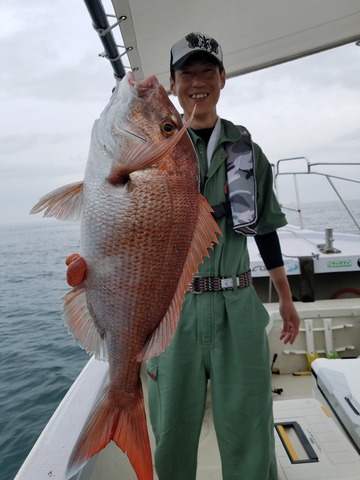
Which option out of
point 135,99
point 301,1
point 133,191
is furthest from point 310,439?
point 301,1

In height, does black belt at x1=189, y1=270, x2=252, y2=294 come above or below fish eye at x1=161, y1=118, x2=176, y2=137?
below

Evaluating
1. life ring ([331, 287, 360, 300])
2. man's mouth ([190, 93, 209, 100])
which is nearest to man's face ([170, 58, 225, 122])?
man's mouth ([190, 93, 209, 100])

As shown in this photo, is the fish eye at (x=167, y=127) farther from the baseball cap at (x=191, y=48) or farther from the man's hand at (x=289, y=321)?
the man's hand at (x=289, y=321)

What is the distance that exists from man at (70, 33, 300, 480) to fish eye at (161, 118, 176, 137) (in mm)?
566

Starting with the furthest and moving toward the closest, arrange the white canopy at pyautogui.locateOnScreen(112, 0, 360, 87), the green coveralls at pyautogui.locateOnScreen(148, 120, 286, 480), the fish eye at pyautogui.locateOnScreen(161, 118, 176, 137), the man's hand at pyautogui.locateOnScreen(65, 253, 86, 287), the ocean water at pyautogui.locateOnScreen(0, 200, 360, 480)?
the ocean water at pyautogui.locateOnScreen(0, 200, 360, 480)
the white canopy at pyautogui.locateOnScreen(112, 0, 360, 87)
the green coveralls at pyautogui.locateOnScreen(148, 120, 286, 480)
the fish eye at pyautogui.locateOnScreen(161, 118, 176, 137)
the man's hand at pyautogui.locateOnScreen(65, 253, 86, 287)

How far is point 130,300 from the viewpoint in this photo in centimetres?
120

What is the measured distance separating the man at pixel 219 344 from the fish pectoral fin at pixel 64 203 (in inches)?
28.7

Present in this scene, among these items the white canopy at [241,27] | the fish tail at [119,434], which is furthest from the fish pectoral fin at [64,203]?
the white canopy at [241,27]

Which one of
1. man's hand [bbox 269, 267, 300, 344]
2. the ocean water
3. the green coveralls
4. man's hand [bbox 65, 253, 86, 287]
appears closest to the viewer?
man's hand [bbox 65, 253, 86, 287]

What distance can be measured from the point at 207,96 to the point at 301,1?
173 cm

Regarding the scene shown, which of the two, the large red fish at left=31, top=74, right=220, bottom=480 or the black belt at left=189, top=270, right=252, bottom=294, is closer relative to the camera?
the large red fish at left=31, top=74, right=220, bottom=480

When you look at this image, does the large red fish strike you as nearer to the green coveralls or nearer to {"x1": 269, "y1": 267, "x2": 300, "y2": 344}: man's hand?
the green coveralls

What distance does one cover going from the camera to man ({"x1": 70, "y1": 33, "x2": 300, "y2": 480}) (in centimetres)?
172

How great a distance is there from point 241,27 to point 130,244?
109 inches
